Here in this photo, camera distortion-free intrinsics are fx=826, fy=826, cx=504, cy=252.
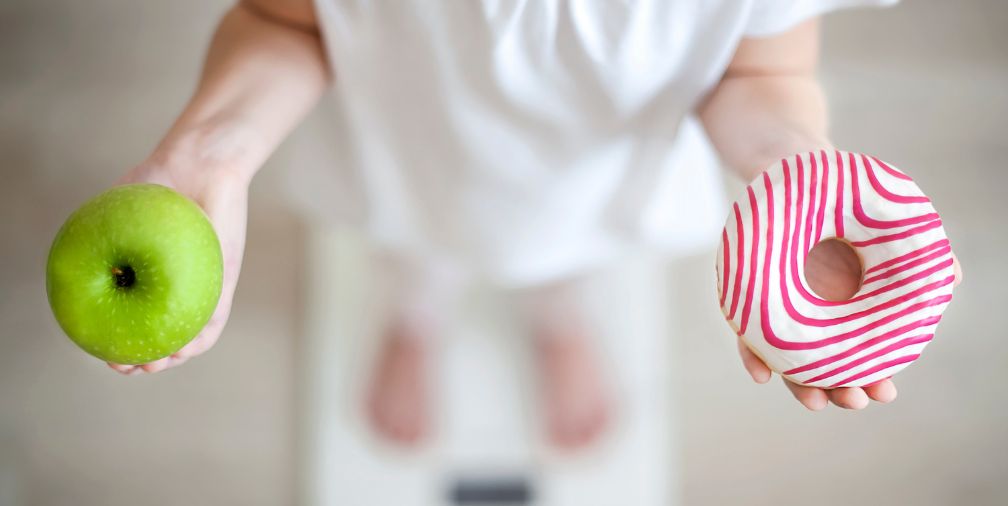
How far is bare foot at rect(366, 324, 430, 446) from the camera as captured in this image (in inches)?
47.9

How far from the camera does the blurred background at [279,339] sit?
1291mm

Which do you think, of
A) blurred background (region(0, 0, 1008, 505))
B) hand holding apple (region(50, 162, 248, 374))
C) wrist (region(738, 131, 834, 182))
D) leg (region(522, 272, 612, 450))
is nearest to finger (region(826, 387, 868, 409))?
wrist (region(738, 131, 834, 182))

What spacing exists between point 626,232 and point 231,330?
2.37 ft

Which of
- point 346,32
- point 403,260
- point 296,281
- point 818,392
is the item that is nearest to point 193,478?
point 296,281

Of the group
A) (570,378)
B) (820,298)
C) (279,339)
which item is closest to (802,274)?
(820,298)

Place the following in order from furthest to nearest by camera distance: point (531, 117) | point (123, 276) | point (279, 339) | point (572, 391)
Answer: point (279, 339) < point (572, 391) < point (531, 117) < point (123, 276)

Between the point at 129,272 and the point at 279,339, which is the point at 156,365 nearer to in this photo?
the point at 129,272

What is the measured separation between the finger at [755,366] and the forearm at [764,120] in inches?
4.6

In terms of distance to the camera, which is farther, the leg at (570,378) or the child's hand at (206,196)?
the leg at (570,378)

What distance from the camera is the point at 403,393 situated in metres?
1.22

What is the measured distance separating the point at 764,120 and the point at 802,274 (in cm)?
11

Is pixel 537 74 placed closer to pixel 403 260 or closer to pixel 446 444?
pixel 403 260

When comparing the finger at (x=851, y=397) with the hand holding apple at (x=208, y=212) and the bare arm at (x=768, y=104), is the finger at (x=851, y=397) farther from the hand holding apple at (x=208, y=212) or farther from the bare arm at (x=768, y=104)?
the hand holding apple at (x=208, y=212)

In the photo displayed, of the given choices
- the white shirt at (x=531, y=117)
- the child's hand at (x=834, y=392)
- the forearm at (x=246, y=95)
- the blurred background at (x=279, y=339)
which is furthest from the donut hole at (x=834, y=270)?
the blurred background at (x=279, y=339)
